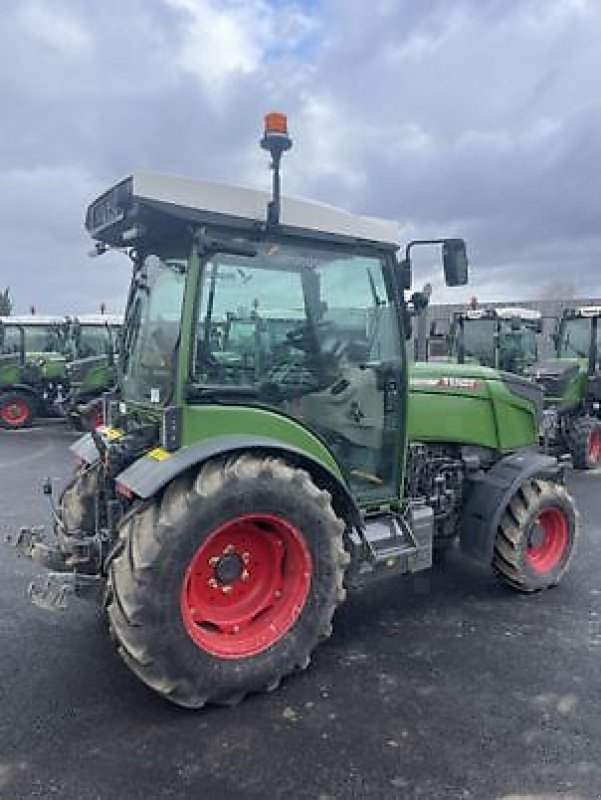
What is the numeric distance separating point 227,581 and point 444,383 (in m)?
2.09

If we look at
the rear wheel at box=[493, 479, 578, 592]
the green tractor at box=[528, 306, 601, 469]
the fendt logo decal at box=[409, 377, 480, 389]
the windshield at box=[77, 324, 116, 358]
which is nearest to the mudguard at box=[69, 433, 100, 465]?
the fendt logo decal at box=[409, 377, 480, 389]

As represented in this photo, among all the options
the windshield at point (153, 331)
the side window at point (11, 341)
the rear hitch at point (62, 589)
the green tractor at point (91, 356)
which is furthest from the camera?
the side window at point (11, 341)

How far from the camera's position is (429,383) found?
449cm

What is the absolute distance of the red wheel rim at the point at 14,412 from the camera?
1311 centimetres

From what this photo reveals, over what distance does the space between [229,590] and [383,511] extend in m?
1.10

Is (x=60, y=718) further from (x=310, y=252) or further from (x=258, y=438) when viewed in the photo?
(x=310, y=252)

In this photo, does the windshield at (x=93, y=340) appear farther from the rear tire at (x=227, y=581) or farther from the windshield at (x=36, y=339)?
the rear tire at (x=227, y=581)

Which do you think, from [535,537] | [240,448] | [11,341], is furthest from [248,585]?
[11,341]

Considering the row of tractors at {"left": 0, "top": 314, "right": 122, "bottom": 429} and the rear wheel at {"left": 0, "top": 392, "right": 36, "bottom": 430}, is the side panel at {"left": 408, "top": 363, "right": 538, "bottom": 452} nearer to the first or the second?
the row of tractors at {"left": 0, "top": 314, "right": 122, "bottom": 429}

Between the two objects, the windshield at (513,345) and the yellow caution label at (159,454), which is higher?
the windshield at (513,345)

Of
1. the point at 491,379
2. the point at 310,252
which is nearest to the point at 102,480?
the point at 310,252

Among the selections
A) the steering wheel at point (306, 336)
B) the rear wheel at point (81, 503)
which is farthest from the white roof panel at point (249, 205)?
the rear wheel at point (81, 503)

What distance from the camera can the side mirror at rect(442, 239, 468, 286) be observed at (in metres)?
3.70

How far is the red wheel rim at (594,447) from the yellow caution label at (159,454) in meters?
7.77
